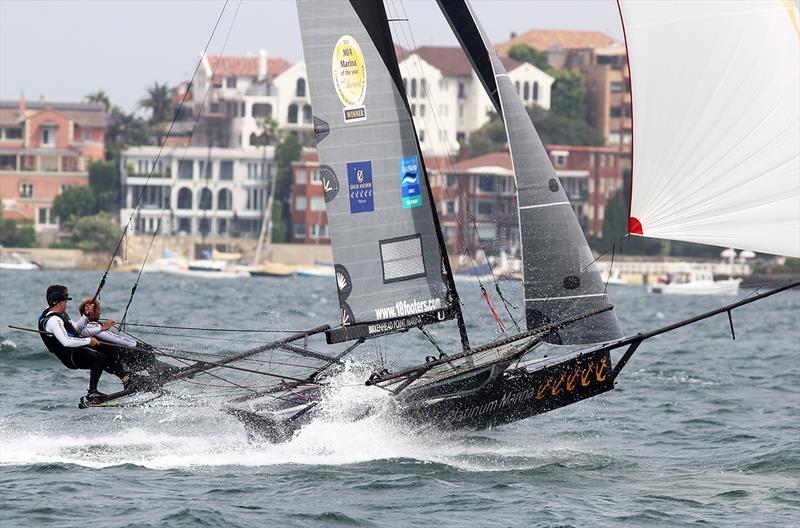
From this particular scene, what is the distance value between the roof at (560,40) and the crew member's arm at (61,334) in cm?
11530

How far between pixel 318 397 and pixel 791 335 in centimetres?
2388

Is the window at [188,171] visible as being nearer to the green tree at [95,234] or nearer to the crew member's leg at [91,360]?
the green tree at [95,234]

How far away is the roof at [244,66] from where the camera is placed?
4518 inches

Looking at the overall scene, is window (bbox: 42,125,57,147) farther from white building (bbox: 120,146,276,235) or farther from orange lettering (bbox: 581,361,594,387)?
orange lettering (bbox: 581,361,594,387)

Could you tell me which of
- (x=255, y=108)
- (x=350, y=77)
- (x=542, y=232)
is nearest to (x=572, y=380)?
(x=542, y=232)

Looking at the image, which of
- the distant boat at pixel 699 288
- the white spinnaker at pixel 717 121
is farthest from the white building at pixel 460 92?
the white spinnaker at pixel 717 121

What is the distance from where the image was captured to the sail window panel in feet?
43.0

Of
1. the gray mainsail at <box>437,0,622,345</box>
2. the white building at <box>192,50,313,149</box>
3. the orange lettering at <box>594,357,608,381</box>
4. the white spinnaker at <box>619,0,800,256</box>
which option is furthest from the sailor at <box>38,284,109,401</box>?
A: the white building at <box>192,50,313,149</box>

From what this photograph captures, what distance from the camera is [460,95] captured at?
107 metres

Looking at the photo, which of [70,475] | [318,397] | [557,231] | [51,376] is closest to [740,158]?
[557,231]

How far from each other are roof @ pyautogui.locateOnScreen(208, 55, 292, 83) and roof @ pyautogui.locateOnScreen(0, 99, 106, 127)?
13.0m

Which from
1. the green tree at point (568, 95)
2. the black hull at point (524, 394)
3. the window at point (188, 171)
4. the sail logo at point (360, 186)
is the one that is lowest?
the black hull at point (524, 394)

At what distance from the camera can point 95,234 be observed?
86062 millimetres

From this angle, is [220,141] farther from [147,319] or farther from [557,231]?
[557,231]
